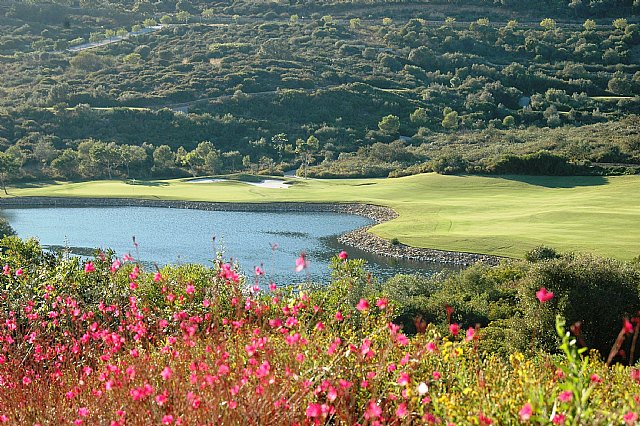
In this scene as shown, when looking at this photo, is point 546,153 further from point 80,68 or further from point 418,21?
point 418,21

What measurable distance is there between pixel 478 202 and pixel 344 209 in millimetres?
7765

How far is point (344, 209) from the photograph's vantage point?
4388cm

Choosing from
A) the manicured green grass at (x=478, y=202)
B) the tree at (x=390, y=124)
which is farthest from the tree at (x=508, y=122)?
the manicured green grass at (x=478, y=202)

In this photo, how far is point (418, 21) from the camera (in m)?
123

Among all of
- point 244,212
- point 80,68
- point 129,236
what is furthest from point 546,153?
point 80,68

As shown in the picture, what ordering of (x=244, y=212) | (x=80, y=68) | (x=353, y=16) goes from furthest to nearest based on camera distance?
(x=353, y=16)
(x=80, y=68)
(x=244, y=212)

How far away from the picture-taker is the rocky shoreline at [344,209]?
30573 mm

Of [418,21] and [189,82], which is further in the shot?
[418,21]

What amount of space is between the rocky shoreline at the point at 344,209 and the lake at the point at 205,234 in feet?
2.01

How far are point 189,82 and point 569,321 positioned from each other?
74769mm

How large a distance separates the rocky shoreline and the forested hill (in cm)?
760

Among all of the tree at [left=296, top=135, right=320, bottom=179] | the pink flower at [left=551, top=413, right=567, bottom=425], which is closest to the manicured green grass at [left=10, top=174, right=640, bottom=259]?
the tree at [left=296, top=135, right=320, bottom=179]

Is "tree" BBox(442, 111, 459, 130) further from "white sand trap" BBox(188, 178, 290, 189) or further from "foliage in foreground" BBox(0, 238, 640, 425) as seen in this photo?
"foliage in foreground" BBox(0, 238, 640, 425)

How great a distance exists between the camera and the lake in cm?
3022
